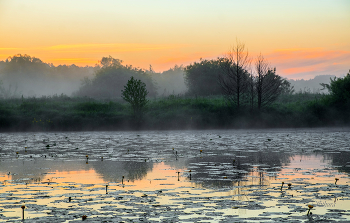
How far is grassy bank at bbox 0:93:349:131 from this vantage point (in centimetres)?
3791

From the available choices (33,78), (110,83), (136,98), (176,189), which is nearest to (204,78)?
(110,83)

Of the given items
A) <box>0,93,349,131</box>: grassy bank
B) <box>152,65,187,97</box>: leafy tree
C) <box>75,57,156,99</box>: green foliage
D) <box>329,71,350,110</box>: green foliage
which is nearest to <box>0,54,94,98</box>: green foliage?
<box>152,65,187,97</box>: leafy tree

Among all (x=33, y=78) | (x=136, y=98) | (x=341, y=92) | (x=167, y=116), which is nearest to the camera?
(x=136, y=98)

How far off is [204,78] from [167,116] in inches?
1194

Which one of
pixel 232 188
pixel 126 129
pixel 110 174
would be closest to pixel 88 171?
pixel 110 174

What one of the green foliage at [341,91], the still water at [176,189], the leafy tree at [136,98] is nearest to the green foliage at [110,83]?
the leafy tree at [136,98]

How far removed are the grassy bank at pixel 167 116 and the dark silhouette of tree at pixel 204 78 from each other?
78.6ft

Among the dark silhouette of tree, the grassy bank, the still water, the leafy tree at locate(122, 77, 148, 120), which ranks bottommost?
the still water

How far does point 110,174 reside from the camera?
10.9 metres

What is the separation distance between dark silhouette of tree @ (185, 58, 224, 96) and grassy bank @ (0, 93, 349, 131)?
23961mm

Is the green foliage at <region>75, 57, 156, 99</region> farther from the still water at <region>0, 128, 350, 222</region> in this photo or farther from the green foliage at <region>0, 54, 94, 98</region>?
the still water at <region>0, 128, 350, 222</region>

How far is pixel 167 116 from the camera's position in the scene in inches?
1553

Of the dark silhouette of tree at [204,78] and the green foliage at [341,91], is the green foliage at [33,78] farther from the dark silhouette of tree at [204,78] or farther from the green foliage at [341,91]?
the green foliage at [341,91]

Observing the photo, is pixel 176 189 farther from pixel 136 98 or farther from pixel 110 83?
pixel 110 83
